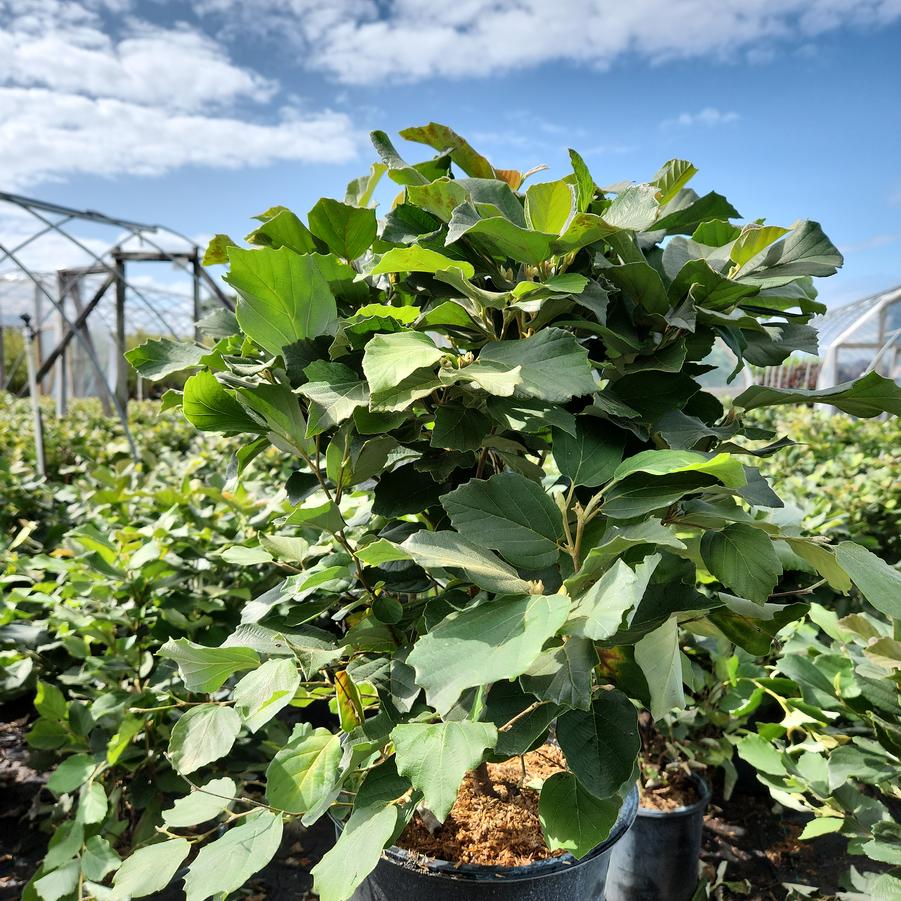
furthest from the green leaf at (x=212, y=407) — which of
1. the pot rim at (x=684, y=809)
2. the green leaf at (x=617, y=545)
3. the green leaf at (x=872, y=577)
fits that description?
the pot rim at (x=684, y=809)

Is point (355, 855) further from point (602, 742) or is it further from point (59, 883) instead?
point (59, 883)

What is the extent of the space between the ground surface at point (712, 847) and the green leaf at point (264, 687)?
152cm

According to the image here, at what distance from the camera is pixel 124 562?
179cm

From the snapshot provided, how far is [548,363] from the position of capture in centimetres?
75

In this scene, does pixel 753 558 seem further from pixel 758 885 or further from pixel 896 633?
pixel 758 885

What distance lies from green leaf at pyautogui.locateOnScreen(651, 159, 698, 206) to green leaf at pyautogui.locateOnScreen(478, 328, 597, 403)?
35 cm

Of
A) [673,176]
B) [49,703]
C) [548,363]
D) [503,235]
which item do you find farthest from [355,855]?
[49,703]

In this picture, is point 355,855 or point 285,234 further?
point 285,234

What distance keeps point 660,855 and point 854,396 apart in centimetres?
188

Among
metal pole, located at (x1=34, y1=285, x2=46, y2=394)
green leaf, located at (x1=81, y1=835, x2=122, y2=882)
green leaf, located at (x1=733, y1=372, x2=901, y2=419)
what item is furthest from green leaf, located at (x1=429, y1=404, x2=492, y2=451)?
metal pole, located at (x1=34, y1=285, x2=46, y2=394)

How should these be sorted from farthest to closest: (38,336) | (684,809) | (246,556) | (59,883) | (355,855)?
(38,336) → (684,809) → (59,883) → (246,556) → (355,855)

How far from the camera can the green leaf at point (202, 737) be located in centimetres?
91

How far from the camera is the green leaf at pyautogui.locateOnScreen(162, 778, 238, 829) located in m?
0.98

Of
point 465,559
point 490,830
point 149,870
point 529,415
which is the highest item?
point 529,415
